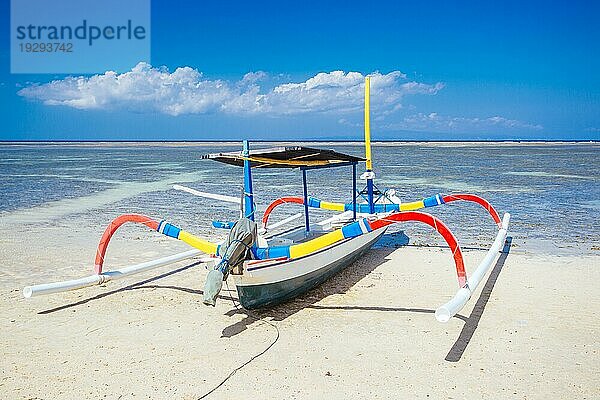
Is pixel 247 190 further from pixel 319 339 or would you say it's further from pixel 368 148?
pixel 368 148

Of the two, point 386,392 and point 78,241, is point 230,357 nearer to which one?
point 386,392

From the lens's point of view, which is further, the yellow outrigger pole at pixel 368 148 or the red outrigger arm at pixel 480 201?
the yellow outrigger pole at pixel 368 148

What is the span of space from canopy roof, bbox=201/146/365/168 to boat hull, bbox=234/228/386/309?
3.45 feet

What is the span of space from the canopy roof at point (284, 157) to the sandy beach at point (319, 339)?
1.55 m

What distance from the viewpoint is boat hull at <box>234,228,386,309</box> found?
17.3 feet

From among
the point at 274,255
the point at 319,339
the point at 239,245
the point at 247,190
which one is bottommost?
the point at 319,339

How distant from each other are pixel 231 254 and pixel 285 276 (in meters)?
0.82

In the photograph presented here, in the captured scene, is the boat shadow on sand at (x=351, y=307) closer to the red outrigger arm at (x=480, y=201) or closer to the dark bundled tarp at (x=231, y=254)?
the red outrigger arm at (x=480, y=201)

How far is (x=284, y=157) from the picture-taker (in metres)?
6.05

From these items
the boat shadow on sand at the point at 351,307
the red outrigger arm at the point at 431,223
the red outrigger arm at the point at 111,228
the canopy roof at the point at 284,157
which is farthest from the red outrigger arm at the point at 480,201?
the red outrigger arm at the point at 111,228

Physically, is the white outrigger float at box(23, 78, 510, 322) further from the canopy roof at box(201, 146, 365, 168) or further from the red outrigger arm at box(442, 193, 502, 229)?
the red outrigger arm at box(442, 193, 502, 229)

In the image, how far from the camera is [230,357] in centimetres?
475

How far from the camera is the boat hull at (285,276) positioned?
17.3 feet

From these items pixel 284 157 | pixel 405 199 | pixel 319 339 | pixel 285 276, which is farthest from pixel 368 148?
pixel 405 199
